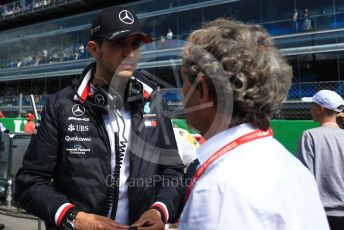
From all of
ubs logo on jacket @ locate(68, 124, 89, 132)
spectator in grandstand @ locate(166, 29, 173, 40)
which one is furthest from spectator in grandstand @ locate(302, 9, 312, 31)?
ubs logo on jacket @ locate(68, 124, 89, 132)

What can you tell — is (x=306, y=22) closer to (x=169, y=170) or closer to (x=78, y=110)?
→ (x=169, y=170)

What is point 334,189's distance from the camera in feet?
9.62

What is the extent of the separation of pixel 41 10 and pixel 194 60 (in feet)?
110

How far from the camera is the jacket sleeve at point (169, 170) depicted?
6.19 feet

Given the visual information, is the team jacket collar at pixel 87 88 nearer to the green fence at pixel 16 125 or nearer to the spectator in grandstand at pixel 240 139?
the spectator in grandstand at pixel 240 139

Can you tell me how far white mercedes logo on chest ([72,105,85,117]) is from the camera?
5.75ft

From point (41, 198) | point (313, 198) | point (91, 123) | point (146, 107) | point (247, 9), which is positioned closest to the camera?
point (313, 198)

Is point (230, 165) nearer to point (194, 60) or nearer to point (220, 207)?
point (220, 207)

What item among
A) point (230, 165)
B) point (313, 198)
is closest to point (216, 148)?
point (230, 165)

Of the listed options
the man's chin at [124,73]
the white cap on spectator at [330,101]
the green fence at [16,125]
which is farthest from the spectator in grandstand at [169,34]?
the man's chin at [124,73]

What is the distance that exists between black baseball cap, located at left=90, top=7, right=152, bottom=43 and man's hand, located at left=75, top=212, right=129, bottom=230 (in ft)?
2.89

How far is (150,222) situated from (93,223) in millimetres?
259

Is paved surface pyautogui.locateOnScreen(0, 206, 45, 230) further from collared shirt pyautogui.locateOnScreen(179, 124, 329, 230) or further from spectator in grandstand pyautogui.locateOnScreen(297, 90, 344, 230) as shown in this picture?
collared shirt pyautogui.locateOnScreen(179, 124, 329, 230)

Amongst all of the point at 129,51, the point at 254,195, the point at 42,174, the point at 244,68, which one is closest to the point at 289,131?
the point at 129,51
